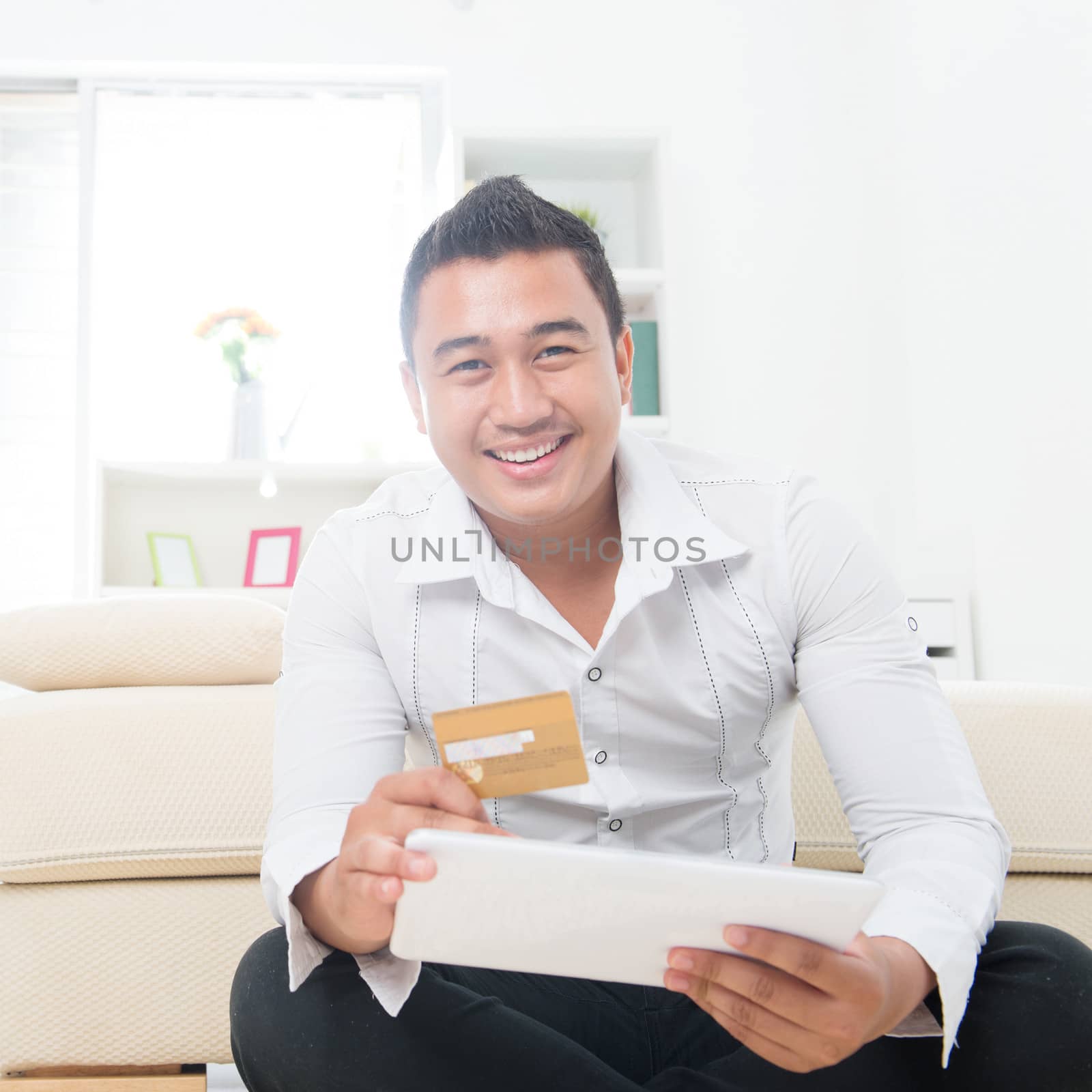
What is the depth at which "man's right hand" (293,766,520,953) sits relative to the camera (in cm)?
70

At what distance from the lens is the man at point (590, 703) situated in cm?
82

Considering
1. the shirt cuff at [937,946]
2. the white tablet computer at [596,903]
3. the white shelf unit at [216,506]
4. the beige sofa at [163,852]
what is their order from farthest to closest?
the white shelf unit at [216,506]
the beige sofa at [163,852]
the shirt cuff at [937,946]
the white tablet computer at [596,903]

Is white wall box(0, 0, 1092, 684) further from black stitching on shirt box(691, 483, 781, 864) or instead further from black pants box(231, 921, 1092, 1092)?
black pants box(231, 921, 1092, 1092)

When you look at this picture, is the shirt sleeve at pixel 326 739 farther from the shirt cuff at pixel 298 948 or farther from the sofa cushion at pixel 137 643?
the sofa cushion at pixel 137 643

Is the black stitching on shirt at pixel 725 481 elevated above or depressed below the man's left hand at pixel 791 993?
above

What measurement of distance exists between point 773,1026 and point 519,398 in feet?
1.81

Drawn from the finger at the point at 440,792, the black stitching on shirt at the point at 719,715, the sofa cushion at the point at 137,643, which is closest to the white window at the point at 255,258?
the sofa cushion at the point at 137,643

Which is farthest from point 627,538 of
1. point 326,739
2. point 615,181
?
point 615,181

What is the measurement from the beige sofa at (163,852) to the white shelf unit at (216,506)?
1.84m

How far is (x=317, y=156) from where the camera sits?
11.4 feet

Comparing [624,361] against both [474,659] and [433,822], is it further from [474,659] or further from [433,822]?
[433,822]

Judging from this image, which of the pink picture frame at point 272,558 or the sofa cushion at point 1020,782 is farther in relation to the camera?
the pink picture frame at point 272,558

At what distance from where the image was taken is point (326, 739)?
3.18 feet

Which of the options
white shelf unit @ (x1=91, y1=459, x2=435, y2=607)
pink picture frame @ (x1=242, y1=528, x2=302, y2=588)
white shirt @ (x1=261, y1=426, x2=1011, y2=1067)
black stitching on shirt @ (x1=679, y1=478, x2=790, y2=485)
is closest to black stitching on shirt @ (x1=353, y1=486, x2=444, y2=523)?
white shirt @ (x1=261, y1=426, x2=1011, y2=1067)
